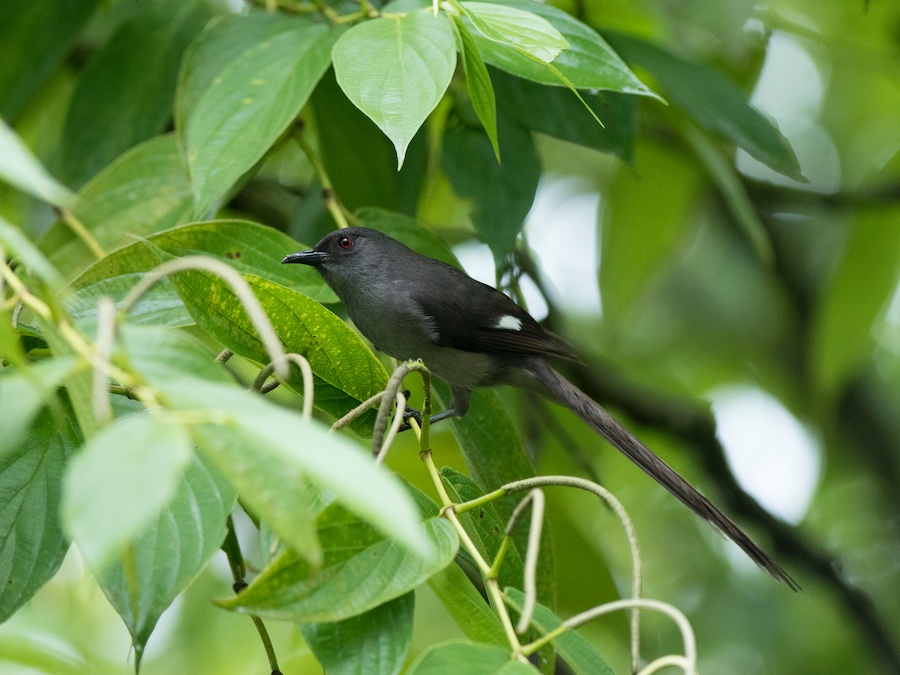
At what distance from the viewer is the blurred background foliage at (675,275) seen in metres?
3.17

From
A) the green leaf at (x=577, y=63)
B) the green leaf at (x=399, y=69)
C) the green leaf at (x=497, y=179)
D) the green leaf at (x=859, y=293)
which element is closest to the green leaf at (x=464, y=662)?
the green leaf at (x=399, y=69)

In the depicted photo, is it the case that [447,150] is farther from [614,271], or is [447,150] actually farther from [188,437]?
[188,437]

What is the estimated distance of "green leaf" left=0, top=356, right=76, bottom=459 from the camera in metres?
1.00

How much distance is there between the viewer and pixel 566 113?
3.01 metres

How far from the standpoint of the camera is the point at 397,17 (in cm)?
226

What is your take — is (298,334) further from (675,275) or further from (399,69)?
(675,275)

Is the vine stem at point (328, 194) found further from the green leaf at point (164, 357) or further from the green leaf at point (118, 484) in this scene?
the green leaf at point (118, 484)

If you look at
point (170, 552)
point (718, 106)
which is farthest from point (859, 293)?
point (170, 552)

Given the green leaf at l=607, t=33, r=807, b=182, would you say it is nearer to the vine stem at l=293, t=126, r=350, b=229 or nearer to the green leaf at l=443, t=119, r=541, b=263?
the green leaf at l=443, t=119, r=541, b=263

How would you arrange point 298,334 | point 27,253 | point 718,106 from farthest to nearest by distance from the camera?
point 718,106 < point 298,334 < point 27,253

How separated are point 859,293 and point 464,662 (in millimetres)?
3466

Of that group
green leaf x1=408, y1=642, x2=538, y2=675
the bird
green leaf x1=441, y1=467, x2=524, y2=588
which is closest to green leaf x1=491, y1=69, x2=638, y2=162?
the bird

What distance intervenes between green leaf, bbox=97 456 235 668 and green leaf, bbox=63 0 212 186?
1.89 meters

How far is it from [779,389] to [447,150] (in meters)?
3.85
